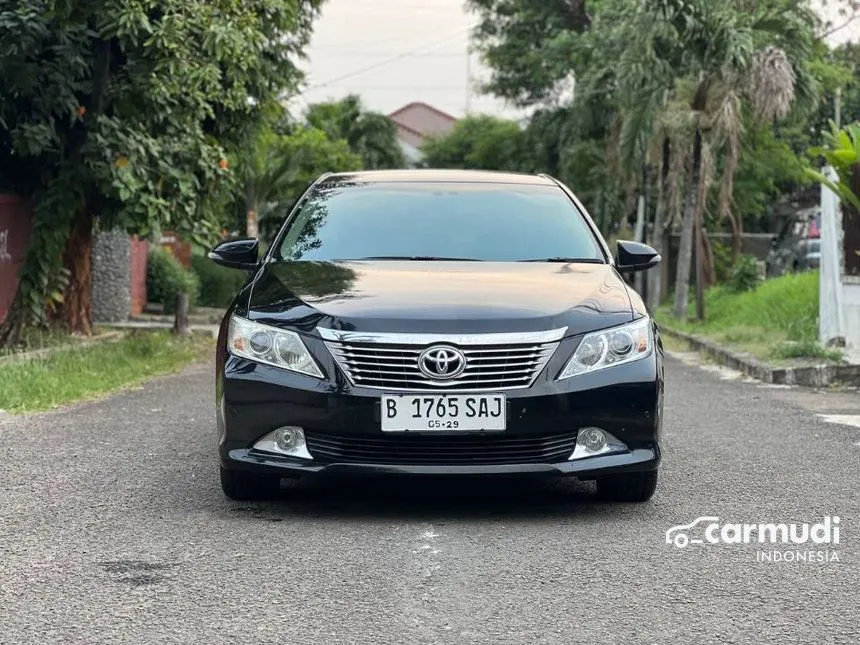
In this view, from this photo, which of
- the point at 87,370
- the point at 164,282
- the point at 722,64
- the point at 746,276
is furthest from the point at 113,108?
the point at 746,276

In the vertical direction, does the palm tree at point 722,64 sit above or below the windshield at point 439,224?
above

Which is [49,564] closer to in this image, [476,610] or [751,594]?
[476,610]

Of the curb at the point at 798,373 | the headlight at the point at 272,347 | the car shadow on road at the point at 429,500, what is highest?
the headlight at the point at 272,347

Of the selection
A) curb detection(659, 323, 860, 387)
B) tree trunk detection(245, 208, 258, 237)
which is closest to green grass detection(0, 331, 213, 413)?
curb detection(659, 323, 860, 387)

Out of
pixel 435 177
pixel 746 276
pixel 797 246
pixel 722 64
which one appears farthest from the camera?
pixel 797 246

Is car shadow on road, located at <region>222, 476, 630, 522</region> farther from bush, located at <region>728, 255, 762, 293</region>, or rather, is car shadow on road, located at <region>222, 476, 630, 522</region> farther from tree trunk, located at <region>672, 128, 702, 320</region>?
bush, located at <region>728, 255, 762, 293</region>

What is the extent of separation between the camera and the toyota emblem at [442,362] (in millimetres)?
5215

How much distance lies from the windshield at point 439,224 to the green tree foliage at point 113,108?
19.4ft

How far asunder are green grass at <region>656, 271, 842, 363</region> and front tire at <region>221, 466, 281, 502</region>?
8091mm

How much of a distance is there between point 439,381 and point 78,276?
12.1 metres

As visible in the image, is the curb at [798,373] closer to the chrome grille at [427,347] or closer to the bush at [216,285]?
the chrome grille at [427,347]

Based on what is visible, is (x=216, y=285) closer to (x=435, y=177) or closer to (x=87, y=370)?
(x=87, y=370)

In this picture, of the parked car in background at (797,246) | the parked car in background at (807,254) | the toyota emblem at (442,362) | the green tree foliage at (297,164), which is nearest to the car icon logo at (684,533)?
the toyota emblem at (442,362)

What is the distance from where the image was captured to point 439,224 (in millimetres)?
6656
